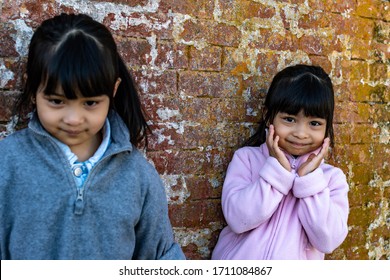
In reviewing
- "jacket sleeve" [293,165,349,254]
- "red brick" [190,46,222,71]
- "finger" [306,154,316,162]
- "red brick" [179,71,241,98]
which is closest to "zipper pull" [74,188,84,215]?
"red brick" [179,71,241,98]

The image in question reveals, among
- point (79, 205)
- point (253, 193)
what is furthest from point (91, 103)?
point (253, 193)

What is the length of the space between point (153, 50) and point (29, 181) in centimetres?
90

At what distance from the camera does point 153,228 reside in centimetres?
228

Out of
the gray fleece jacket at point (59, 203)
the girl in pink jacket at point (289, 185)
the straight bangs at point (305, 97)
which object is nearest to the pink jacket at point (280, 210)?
the girl in pink jacket at point (289, 185)

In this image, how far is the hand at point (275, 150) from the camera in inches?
103

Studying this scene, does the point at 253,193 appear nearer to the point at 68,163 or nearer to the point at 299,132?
the point at 299,132

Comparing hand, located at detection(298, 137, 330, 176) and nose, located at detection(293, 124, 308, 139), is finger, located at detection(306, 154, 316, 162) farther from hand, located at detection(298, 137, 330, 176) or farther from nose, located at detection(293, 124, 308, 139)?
nose, located at detection(293, 124, 308, 139)

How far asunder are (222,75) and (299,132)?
1.61 ft

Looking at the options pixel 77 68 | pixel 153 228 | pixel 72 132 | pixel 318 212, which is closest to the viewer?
pixel 77 68

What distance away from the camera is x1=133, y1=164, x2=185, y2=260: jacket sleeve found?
2.25 m

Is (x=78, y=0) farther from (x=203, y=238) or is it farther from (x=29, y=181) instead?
(x=203, y=238)

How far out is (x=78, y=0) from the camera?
2.36m

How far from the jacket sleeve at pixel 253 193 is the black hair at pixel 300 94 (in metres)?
0.28

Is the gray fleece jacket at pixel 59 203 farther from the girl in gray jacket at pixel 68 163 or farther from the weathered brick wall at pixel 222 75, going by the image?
the weathered brick wall at pixel 222 75
